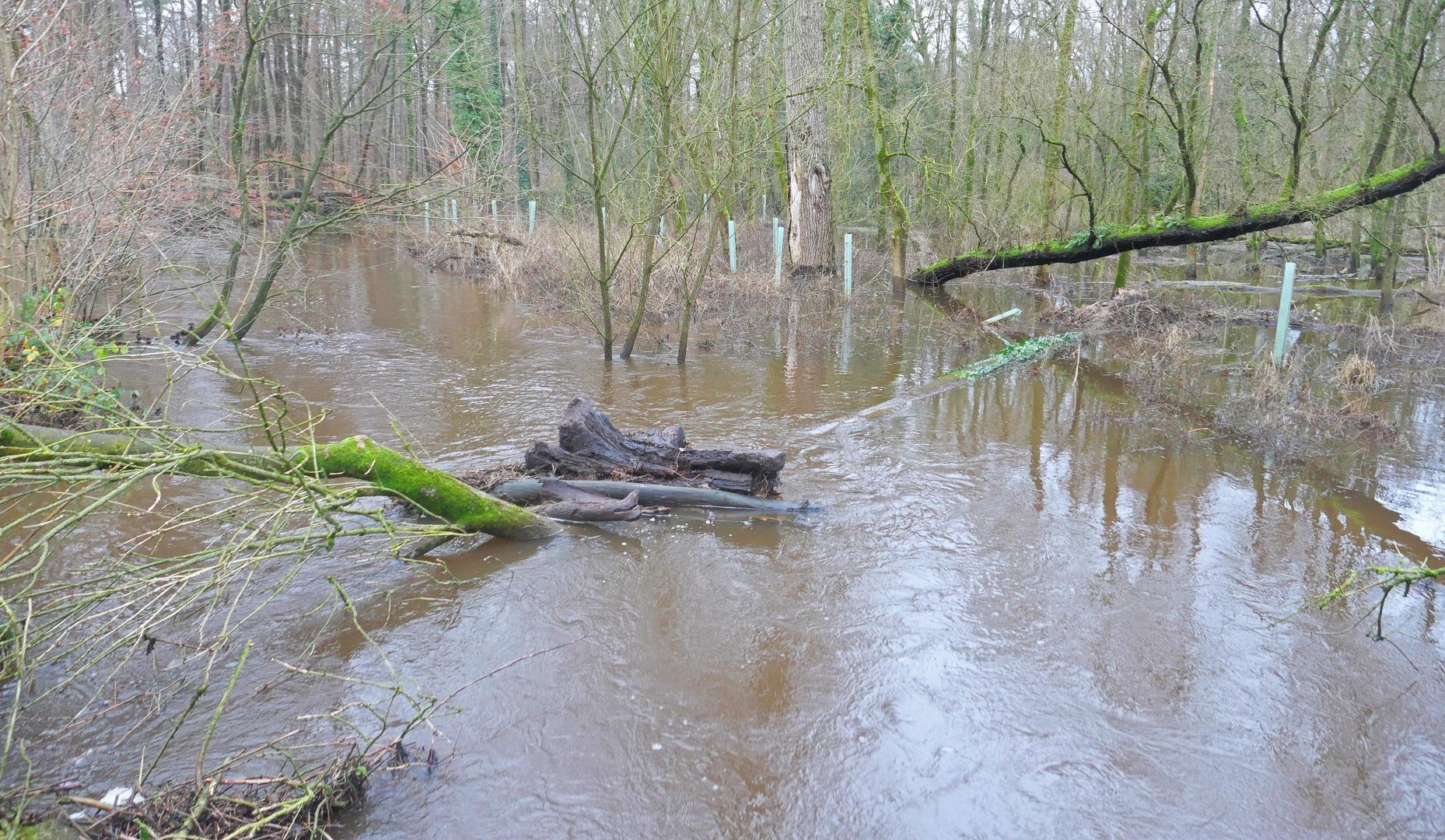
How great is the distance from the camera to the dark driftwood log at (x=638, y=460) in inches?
256

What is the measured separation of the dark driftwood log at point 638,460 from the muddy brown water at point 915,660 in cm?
39

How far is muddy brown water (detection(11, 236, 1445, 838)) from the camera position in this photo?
142 inches

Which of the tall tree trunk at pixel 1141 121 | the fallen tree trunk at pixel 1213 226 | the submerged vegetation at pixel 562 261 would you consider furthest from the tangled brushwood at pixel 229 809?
the tall tree trunk at pixel 1141 121

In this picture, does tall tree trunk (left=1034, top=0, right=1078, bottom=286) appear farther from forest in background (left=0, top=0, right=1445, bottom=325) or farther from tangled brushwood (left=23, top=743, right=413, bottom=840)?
tangled brushwood (left=23, top=743, right=413, bottom=840)

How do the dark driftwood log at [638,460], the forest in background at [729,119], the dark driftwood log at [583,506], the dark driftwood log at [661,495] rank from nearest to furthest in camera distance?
the dark driftwood log at [583,506]
the dark driftwood log at [661,495]
the dark driftwood log at [638,460]
the forest in background at [729,119]

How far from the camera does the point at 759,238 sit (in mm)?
19938

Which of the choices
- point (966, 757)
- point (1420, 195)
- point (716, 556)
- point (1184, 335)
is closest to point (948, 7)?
point (1420, 195)

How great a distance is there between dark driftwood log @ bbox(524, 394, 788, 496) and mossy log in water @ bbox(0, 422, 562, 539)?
64cm

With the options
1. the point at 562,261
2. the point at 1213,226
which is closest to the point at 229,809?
the point at 1213,226

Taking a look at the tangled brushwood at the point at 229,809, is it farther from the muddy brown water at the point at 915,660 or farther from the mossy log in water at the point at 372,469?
the mossy log in water at the point at 372,469

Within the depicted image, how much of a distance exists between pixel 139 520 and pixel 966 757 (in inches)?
216

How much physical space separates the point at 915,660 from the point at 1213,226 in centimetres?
1020

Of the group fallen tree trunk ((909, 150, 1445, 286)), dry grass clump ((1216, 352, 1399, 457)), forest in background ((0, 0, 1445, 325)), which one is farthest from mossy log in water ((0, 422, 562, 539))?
fallen tree trunk ((909, 150, 1445, 286))

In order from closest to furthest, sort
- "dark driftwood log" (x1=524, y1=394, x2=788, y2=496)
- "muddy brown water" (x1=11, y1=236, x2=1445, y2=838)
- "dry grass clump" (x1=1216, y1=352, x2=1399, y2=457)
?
"muddy brown water" (x1=11, y1=236, x2=1445, y2=838) → "dark driftwood log" (x1=524, y1=394, x2=788, y2=496) → "dry grass clump" (x1=1216, y1=352, x2=1399, y2=457)
